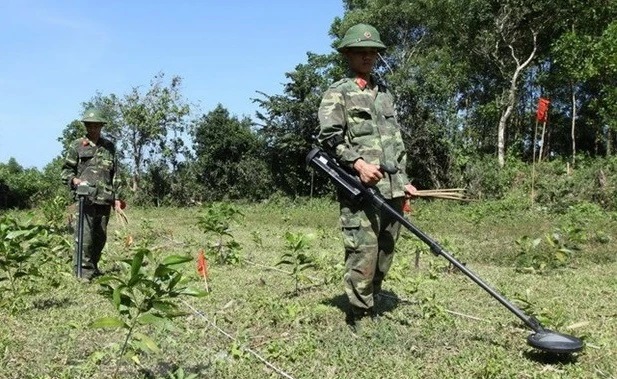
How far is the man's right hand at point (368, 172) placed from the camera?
3.70 metres

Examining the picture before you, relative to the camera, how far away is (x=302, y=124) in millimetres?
20969

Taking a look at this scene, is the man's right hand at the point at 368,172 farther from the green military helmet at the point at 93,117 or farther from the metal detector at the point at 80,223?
the metal detector at the point at 80,223

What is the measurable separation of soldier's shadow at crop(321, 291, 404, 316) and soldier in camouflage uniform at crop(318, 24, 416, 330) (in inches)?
17.5

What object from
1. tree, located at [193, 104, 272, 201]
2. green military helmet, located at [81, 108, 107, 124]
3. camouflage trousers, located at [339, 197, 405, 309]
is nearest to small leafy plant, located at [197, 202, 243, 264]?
green military helmet, located at [81, 108, 107, 124]

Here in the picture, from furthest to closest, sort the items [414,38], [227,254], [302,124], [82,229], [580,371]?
[414,38], [302,124], [227,254], [82,229], [580,371]

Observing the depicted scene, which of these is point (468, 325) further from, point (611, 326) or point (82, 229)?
point (82, 229)

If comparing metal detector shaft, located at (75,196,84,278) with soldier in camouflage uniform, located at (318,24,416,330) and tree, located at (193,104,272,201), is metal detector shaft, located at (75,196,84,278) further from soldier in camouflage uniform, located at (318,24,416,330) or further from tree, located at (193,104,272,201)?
tree, located at (193,104,272,201)

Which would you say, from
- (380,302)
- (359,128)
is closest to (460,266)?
(359,128)

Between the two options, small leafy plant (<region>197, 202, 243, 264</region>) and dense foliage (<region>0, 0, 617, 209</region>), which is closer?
small leafy plant (<region>197, 202, 243, 264</region>)

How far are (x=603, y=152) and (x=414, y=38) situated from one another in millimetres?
9307

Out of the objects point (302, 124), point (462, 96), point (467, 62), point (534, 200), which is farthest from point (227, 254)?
point (462, 96)

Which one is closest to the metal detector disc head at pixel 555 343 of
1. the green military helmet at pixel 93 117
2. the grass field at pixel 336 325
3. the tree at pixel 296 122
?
the grass field at pixel 336 325

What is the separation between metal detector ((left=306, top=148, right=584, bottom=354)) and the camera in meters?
3.28

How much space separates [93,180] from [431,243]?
3.81 metres
